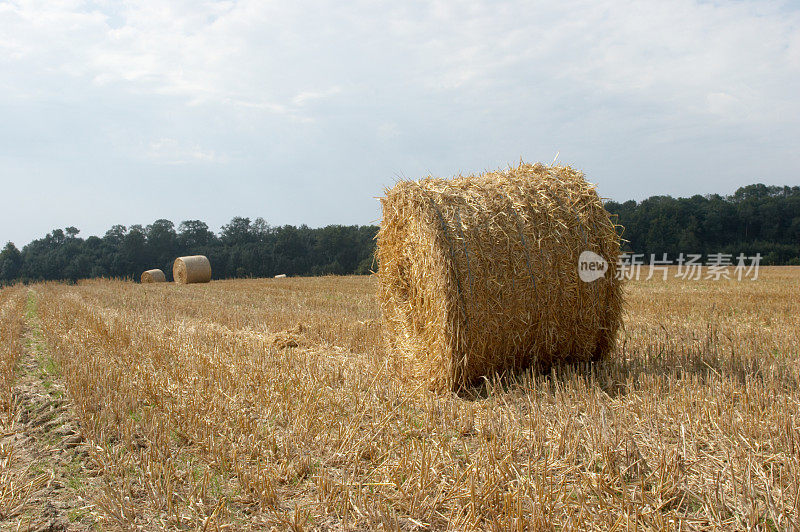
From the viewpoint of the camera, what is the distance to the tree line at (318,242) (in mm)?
43469

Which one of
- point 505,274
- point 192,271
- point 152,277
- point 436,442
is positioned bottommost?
point 436,442

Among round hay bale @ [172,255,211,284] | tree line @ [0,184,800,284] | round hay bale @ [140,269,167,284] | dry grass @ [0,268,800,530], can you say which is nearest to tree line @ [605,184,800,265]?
tree line @ [0,184,800,284]

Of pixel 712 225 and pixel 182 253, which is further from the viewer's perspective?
pixel 182 253

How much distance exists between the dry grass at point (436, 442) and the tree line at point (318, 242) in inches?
1320

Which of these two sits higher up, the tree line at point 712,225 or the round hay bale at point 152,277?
the tree line at point 712,225

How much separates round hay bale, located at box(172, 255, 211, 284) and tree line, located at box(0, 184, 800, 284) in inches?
619

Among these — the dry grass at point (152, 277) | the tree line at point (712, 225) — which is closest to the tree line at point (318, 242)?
the tree line at point (712, 225)

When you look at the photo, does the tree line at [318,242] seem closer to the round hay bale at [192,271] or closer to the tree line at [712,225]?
the tree line at [712,225]

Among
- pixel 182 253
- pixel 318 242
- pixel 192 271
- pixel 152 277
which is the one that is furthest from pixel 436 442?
pixel 182 253

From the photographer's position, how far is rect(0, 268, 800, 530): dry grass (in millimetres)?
2502

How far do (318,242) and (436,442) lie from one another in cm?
4909

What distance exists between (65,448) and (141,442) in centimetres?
50

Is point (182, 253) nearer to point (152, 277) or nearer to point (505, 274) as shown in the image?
point (152, 277)

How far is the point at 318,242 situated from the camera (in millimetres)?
51656
